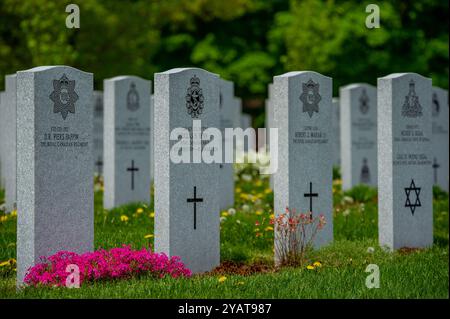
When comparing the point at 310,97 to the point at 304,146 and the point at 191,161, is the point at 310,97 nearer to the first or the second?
the point at 304,146

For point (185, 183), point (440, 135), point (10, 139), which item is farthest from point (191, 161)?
point (440, 135)

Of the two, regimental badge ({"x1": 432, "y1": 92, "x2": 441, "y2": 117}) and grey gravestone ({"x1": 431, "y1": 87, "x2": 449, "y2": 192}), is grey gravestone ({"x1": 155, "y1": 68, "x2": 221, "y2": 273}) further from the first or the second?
grey gravestone ({"x1": 431, "y1": 87, "x2": 449, "y2": 192})

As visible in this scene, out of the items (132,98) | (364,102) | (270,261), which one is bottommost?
(270,261)

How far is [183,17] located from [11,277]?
74.7 ft

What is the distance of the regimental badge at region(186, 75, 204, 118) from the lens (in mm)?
10117

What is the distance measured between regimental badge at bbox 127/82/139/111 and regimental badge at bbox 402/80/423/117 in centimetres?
503

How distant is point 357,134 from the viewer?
57.8 feet

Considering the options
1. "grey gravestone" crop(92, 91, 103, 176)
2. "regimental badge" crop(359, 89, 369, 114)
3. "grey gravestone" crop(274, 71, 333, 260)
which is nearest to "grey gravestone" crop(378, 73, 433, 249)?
"grey gravestone" crop(274, 71, 333, 260)

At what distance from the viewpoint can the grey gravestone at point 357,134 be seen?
17.5 m

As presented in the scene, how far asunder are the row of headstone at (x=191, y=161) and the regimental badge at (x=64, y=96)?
0.04ft

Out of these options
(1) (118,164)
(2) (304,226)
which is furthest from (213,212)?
(1) (118,164)

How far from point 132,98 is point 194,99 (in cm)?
485

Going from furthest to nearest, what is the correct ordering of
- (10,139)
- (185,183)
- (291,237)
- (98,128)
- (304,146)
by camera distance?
1. (98,128)
2. (10,139)
3. (304,146)
4. (291,237)
5. (185,183)

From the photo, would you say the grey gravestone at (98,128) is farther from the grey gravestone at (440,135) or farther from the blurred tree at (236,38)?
the grey gravestone at (440,135)
